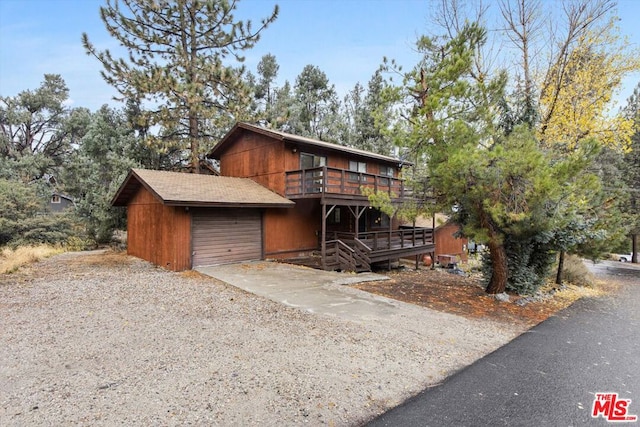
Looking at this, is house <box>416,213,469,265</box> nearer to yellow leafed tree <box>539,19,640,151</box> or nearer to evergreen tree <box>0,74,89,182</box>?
yellow leafed tree <box>539,19,640,151</box>

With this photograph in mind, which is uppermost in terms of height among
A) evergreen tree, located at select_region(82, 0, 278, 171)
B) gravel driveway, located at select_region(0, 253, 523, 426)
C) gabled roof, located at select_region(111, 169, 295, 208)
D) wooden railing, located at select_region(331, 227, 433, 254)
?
evergreen tree, located at select_region(82, 0, 278, 171)

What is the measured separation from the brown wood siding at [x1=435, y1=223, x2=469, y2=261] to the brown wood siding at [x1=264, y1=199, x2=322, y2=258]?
930 centimetres

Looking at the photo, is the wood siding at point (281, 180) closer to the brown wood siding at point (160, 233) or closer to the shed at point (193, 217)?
the shed at point (193, 217)

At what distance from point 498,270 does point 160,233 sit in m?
11.1

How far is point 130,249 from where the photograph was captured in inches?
581

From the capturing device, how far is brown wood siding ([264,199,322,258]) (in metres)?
13.9

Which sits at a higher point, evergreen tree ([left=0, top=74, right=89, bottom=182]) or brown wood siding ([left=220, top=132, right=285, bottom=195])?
evergreen tree ([left=0, top=74, right=89, bottom=182])

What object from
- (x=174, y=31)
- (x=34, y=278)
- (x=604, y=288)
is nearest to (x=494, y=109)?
(x=604, y=288)

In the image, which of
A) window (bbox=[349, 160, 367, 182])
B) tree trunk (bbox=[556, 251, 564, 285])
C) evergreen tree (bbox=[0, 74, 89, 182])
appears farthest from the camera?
evergreen tree (bbox=[0, 74, 89, 182])

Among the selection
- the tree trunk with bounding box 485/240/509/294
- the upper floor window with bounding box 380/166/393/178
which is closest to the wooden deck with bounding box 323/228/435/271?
the upper floor window with bounding box 380/166/393/178

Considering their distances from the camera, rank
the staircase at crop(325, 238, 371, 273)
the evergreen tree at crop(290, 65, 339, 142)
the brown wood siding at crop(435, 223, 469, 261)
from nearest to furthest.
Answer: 1. the staircase at crop(325, 238, 371, 273)
2. the brown wood siding at crop(435, 223, 469, 261)
3. the evergreen tree at crop(290, 65, 339, 142)

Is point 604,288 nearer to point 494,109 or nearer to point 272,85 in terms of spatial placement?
point 494,109

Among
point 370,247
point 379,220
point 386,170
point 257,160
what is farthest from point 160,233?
point 386,170

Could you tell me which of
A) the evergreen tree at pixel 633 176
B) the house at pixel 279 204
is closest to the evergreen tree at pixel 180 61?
the house at pixel 279 204
